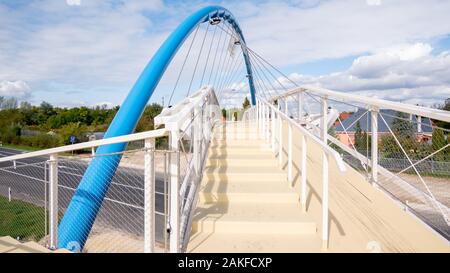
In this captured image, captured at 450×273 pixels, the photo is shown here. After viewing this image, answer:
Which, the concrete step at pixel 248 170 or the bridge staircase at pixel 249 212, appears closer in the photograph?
the bridge staircase at pixel 249 212

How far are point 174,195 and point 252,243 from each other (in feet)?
3.11

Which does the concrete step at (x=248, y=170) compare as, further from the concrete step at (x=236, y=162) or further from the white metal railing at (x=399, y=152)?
the white metal railing at (x=399, y=152)

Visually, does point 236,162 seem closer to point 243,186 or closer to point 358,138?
point 243,186

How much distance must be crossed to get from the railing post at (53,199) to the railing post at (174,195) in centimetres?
117

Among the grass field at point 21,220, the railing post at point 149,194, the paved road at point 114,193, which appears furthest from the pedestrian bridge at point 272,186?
the grass field at point 21,220

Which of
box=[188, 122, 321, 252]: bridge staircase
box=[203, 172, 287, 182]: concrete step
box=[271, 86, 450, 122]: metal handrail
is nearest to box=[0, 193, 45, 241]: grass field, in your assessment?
box=[203, 172, 287, 182]: concrete step

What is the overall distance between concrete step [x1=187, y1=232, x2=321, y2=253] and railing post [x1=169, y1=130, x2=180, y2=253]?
27cm

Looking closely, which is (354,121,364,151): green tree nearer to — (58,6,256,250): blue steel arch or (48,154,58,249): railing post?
(58,6,256,250): blue steel arch

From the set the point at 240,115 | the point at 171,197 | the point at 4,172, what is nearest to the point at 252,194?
the point at 171,197

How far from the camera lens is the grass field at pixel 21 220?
11792 mm

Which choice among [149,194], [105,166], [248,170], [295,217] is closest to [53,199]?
[105,166]

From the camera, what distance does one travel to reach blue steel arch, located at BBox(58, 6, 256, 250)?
303 centimetres

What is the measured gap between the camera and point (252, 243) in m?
2.86

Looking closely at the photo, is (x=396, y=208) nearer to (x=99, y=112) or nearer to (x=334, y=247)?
(x=334, y=247)
